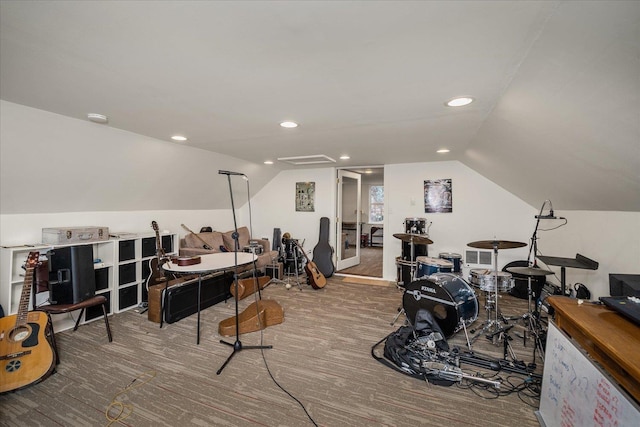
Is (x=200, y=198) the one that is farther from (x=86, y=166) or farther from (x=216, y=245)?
(x=86, y=166)

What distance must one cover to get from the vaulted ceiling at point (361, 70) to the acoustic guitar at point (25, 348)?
1806 mm

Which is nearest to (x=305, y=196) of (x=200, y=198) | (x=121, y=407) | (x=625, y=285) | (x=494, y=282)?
(x=200, y=198)

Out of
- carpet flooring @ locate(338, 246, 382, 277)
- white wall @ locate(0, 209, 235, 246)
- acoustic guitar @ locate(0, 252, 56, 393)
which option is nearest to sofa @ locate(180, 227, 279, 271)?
white wall @ locate(0, 209, 235, 246)

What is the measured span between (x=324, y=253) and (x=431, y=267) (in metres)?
2.39

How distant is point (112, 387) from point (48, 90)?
2.32 m

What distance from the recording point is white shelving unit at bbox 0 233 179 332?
2.76m

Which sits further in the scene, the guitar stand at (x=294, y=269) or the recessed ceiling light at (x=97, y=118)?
the guitar stand at (x=294, y=269)

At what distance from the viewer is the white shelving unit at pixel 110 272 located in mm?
2760

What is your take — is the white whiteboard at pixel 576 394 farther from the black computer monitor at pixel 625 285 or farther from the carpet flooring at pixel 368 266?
the carpet flooring at pixel 368 266

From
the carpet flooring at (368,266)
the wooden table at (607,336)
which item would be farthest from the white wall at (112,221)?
the wooden table at (607,336)

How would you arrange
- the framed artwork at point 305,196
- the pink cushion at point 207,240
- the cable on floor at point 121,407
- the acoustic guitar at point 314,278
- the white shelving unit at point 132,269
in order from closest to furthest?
the cable on floor at point 121,407
the white shelving unit at point 132,269
the acoustic guitar at point 314,278
the pink cushion at point 207,240
the framed artwork at point 305,196

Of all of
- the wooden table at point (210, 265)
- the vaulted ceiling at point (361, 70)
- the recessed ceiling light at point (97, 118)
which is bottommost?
the wooden table at point (210, 265)

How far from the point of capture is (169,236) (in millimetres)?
4273

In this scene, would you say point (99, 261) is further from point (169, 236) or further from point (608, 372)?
point (608, 372)
